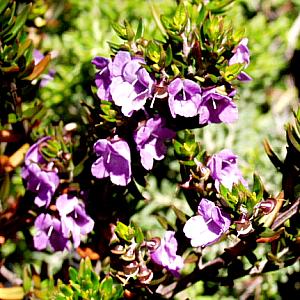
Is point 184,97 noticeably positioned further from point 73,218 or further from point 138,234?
point 73,218

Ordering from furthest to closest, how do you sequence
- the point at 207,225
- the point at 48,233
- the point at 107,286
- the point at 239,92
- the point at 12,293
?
the point at 239,92, the point at 12,293, the point at 48,233, the point at 107,286, the point at 207,225

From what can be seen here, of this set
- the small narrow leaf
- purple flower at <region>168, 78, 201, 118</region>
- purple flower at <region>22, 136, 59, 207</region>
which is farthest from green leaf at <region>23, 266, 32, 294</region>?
purple flower at <region>168, 78, 201, 118</region>

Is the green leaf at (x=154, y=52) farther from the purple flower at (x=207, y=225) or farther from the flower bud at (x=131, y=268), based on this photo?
the flower bud at (x=131, y=268)

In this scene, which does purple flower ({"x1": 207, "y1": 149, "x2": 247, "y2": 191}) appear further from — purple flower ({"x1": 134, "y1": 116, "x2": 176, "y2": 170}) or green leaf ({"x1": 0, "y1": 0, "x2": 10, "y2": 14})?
green leaf ({"x1": 0, "y1": 0, "x2": 10, "y2": 14})

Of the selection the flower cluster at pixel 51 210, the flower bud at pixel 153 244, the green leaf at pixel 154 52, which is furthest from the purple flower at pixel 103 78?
the flower bud at pixel 153 244

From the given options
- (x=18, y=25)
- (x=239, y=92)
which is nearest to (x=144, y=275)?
(x=18, y=25)

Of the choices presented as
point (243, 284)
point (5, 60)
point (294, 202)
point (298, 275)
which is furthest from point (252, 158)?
point (5, 60)

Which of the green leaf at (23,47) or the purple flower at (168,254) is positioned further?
the green leaf at (23,47)
